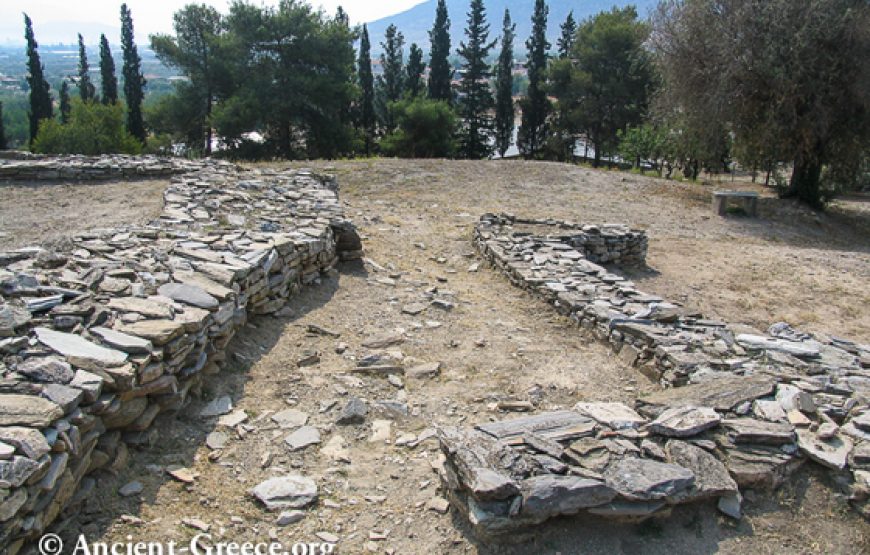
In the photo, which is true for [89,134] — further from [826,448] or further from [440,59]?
[826,448]

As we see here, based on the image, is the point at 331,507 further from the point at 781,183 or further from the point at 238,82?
the point at 238,82

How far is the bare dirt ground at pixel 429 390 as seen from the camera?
313 centimetres

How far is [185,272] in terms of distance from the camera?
16.2 feet

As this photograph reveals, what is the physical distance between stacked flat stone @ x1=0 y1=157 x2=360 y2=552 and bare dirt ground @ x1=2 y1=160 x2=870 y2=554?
0.76 feet

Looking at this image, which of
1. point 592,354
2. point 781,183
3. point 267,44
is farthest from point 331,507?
point 267,44

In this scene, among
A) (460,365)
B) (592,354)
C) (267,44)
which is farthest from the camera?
(267,44)

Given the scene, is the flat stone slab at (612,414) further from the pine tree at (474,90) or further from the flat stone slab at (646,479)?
the pine tree at (474,90)

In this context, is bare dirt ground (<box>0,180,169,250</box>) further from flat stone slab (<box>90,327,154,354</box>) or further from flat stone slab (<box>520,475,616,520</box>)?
flat stone slab (<box>520,475,616,520</box>)

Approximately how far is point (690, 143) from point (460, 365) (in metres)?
12.4

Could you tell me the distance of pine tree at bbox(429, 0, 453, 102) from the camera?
39.0 metres

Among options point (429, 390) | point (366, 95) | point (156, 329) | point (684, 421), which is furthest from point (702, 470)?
point (366, 95)

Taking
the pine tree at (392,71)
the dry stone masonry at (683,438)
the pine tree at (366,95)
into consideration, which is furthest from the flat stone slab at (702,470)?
the pine tree at (392,71)

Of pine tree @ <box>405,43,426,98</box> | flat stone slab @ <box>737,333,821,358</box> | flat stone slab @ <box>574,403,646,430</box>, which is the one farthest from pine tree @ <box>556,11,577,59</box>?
flat stone slab @ <box>574,403,646,430</box>

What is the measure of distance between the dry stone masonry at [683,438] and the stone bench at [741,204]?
8337 mm
